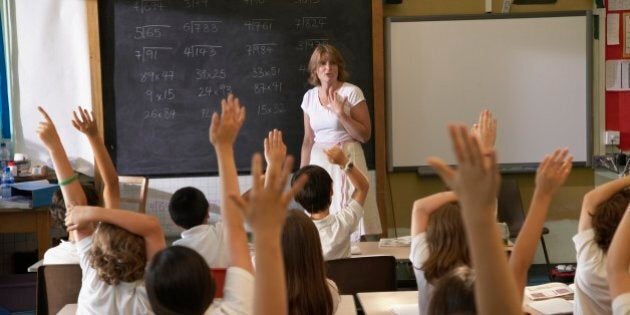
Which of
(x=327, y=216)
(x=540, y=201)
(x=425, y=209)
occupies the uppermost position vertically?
(x=540, y=201)

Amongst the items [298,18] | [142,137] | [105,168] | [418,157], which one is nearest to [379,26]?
[298,18]

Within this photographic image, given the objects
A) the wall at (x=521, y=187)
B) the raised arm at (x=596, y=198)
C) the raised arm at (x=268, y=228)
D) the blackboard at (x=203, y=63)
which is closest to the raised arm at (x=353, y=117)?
the blackboard at (x=203, y=63)

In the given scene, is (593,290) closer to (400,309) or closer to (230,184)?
(400,309)

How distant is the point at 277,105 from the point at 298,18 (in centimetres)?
66

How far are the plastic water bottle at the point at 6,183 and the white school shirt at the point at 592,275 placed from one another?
4098 millimetres

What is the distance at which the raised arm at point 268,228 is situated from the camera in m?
1.32

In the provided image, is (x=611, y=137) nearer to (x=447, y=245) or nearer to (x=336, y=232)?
(x=336, y=232)

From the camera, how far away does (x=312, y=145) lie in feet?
17.3

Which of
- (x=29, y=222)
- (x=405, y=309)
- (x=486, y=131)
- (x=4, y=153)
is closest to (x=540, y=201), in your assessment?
(x=486, y=131)

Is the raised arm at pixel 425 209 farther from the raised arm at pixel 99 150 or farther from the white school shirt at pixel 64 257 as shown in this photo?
the white school shirt at pixel 64 257

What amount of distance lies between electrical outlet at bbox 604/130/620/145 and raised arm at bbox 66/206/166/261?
Answer: 180 inches

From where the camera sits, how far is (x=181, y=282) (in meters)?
Answer: 1.75

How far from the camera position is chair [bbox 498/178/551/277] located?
5.78m

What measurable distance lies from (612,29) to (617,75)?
1.14 feet
